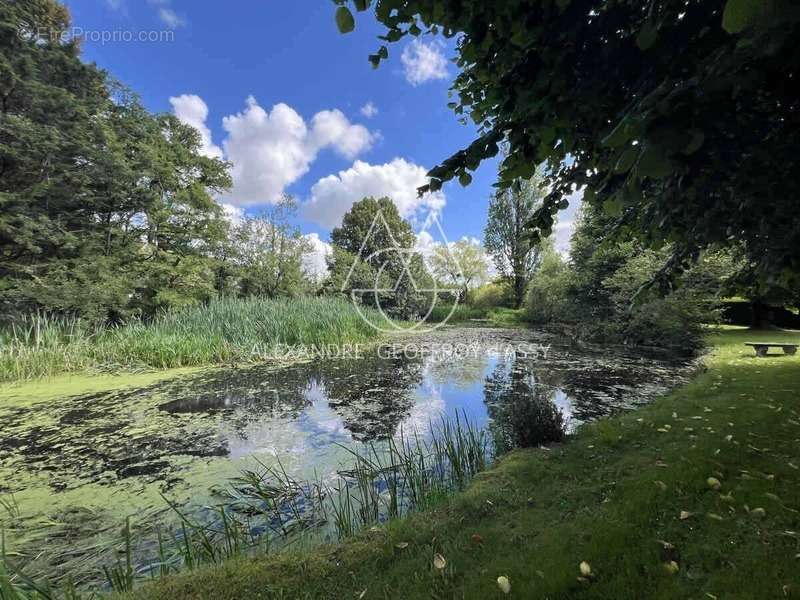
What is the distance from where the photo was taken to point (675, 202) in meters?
2.20

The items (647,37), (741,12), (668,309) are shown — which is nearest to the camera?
(741,12)

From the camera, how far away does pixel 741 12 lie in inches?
27.6

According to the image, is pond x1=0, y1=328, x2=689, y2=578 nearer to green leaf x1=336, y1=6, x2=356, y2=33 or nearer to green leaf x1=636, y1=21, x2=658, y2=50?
green leaf x1=636, y1=21, x2=658, y2=50

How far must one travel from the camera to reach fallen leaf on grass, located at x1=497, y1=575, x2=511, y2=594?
1552 millimetres

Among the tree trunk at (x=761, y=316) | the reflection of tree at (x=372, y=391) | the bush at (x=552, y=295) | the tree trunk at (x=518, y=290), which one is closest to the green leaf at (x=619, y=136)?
the reflection of tree at (x=372, y=391)

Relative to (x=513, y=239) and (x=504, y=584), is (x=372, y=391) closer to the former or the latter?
(x=504, y=584)

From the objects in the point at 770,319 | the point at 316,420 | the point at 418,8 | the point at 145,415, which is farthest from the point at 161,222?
the point at 770,319

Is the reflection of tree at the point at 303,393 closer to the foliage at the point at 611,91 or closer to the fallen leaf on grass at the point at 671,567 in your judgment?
the fallen leaf on grass at the point at 671,567

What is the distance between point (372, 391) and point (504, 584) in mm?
5107

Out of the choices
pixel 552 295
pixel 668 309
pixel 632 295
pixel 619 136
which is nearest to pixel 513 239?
pixel 552 295

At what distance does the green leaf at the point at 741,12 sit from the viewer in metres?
0.68

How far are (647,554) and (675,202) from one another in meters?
1.97

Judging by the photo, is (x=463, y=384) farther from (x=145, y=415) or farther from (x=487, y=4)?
(x=487, y=4)

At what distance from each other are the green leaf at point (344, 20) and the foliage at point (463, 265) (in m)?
28.1
